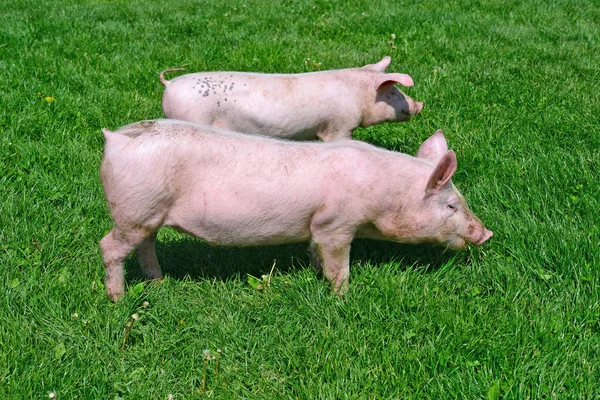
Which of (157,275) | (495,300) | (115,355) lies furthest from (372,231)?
(115,355)

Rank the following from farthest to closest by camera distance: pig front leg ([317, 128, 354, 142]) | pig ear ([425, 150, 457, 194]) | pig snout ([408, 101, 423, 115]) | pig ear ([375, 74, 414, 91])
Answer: pig snout ([408, 101, 423, 115]) → pig front leg ([317, 128, 354, 142]) → pig ear ([375, 74, 414, 91]) → pig ear ([425, 150, 457, 194])

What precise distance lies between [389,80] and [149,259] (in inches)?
83.4

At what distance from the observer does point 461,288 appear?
12.1ft

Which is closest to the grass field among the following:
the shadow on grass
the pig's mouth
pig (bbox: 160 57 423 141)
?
the shadow on grass

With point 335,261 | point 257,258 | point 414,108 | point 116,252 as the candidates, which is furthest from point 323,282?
point 414,108

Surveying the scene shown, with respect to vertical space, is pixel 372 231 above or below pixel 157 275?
above

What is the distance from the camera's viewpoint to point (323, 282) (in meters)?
3.69

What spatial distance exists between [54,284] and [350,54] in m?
4.51

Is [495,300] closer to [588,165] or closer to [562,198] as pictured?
[562,198]

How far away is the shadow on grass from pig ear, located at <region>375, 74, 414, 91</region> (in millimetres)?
1178

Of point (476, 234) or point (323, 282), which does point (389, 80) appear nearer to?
point (476, 234)

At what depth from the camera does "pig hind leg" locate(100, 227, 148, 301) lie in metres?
3.42

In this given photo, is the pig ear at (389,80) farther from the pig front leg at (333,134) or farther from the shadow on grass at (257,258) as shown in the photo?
the shadow on grass at (257,258)

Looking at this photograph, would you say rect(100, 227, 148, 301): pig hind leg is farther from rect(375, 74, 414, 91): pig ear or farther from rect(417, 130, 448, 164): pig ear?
rect(375, 74, 414, 91): pig ear
